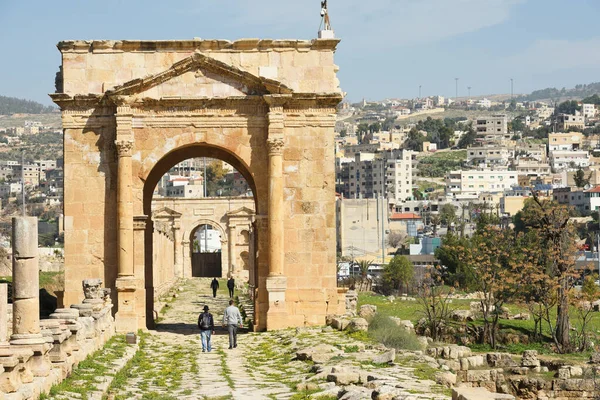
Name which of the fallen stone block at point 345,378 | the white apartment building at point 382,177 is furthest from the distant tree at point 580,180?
the fallen stone block at point 345,378

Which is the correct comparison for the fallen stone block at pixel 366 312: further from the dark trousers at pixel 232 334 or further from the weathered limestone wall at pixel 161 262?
the weathered limestone wall at pixel 161 262

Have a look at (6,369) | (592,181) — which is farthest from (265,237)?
(592,181)

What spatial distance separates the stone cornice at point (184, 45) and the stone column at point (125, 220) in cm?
166

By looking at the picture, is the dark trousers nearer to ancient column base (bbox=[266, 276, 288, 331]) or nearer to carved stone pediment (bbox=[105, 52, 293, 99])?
ancient column base (bbox=[266, 276, 288, 331])

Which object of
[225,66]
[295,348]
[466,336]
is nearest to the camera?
[295,348]

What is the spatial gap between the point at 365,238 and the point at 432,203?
35.8m

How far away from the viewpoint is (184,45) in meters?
30.1

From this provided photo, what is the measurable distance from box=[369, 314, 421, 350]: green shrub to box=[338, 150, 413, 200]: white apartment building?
507ft

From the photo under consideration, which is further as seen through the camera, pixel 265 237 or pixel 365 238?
pixel 365 238

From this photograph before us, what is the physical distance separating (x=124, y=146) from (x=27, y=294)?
12.8 m

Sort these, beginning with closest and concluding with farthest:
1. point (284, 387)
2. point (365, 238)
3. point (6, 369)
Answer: point (6, 369) → point (284, 387) → point (365, 238)

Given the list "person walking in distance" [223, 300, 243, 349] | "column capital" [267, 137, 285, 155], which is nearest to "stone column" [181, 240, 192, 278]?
"column capital" [267, 137, 285, 155]

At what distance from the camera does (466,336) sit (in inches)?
1371

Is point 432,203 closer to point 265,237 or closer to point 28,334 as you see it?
point 265,237
